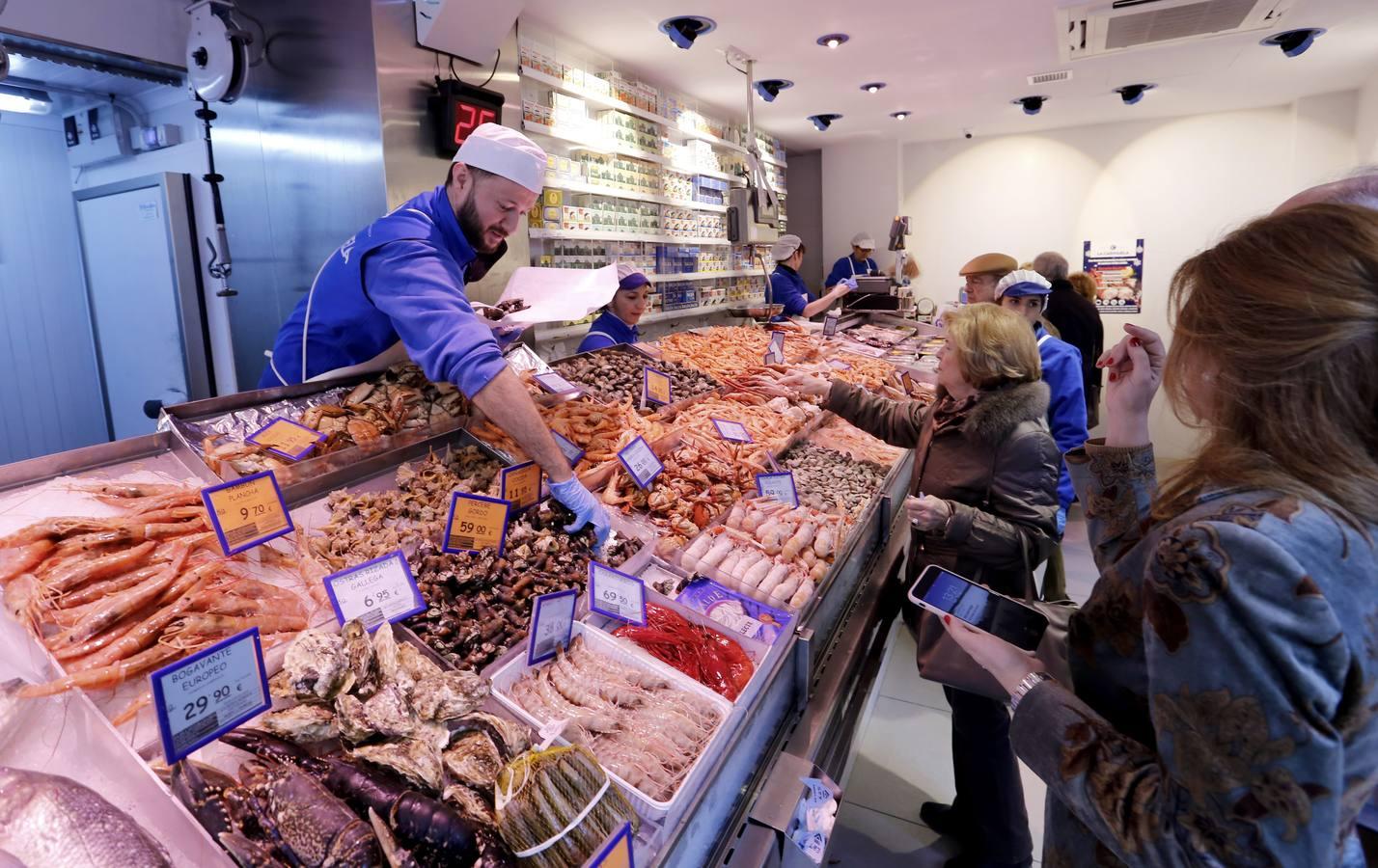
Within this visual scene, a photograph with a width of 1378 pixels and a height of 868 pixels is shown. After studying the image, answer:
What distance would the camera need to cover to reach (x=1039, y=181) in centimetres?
994

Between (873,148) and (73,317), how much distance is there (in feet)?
31.4

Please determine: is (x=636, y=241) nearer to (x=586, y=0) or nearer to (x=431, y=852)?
(x=586, y=0)

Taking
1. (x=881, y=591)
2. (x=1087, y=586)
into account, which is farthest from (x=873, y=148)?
(x=881, y=591)

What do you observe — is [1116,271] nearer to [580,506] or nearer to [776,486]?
[776,486]

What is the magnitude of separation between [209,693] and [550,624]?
0.64 m

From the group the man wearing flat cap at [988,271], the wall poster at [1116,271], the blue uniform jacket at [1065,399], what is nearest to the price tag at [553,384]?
the blue uniform jacket at [1065,399]

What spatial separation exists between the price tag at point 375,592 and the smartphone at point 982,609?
105cm

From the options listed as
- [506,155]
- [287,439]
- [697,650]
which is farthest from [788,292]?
[697,650]

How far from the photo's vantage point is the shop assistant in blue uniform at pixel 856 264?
954 centimetres

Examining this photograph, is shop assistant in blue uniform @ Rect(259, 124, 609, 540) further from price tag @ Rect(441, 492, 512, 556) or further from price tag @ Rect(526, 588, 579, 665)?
price tag @ Rect(526, 588, 579, 665)

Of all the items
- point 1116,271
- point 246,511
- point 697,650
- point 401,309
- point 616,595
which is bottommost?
point 697,650

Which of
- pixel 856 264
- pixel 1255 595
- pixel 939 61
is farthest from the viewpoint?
pixel 856 264


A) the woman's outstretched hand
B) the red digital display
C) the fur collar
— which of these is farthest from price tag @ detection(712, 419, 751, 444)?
the red digital display

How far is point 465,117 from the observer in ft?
13.6
